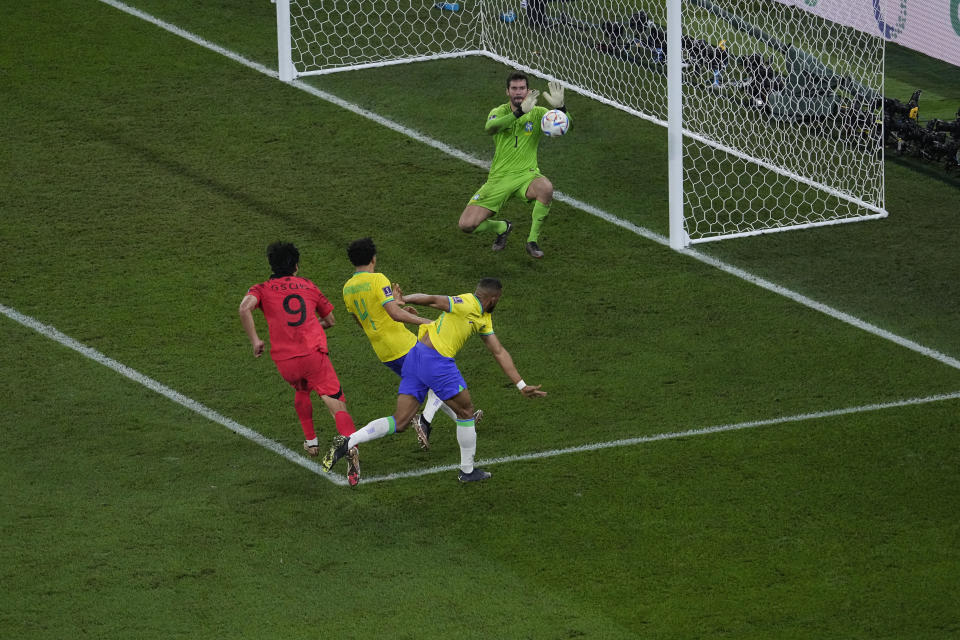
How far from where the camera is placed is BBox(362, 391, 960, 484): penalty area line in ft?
31.8

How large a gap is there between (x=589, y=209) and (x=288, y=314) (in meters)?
5.27

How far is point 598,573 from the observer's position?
828cm

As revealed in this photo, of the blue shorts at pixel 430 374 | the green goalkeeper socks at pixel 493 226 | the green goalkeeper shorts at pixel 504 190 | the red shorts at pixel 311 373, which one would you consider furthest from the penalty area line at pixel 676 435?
the green goalkeeper shorts at pixel 504 190

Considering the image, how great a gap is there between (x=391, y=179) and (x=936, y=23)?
6.92 m

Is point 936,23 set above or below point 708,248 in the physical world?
above

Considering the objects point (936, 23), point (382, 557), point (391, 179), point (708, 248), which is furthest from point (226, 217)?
point (936, 23)

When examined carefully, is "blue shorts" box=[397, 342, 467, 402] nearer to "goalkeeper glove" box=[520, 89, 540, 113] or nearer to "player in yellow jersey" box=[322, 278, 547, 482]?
"player in yellow jersey" box=[322, 278, 547, 482]

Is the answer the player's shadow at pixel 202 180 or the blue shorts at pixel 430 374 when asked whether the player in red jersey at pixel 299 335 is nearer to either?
the blue shorts at pixel 430 374

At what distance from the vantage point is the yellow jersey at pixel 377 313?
9.78 m

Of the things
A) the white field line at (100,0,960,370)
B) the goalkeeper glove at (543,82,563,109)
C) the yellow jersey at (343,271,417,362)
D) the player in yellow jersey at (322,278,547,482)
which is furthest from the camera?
the goalkeeper glove at (543,82,563,109)

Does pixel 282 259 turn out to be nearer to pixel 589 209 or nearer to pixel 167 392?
pixel 167 392

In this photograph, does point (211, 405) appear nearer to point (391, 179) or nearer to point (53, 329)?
point (53, 329)

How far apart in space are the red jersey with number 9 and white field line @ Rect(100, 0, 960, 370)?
4659 millimetres

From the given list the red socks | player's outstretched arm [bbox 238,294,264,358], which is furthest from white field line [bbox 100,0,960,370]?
player's outstretched arm [bbox 238,294,264,358]
